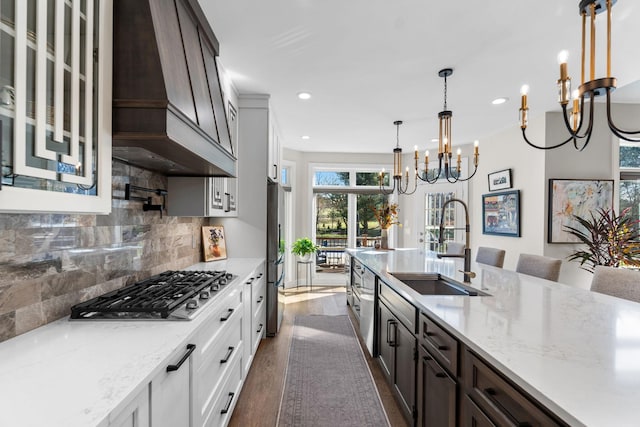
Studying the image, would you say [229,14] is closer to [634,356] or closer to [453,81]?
[453,81]

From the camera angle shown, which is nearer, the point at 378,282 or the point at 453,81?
the point at 378,282

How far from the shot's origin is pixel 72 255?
4.76 ft

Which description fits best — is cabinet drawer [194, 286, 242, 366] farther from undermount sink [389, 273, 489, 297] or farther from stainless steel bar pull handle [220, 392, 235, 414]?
undermount sink [389, 273, 489, 297]

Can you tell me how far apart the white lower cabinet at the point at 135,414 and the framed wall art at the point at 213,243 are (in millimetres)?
2273

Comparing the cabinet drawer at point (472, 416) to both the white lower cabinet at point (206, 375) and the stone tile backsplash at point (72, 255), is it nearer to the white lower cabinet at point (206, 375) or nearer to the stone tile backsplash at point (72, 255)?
the white lower cabinet at point (206, 375)

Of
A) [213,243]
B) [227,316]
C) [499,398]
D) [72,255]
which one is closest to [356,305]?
[213,243]

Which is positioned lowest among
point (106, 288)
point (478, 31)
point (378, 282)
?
point (378, 282)

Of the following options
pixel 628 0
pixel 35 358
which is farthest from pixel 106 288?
pixel 628 0

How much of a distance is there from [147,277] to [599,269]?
2945 millimetres

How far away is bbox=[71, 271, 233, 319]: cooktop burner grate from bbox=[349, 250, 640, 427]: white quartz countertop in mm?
1149

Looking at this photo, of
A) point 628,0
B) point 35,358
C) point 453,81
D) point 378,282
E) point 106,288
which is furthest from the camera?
point 453,81

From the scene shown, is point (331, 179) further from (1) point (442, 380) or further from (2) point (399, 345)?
(1) point (442, 380)

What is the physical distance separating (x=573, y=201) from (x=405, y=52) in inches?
117

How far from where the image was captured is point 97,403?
2.48 feet
